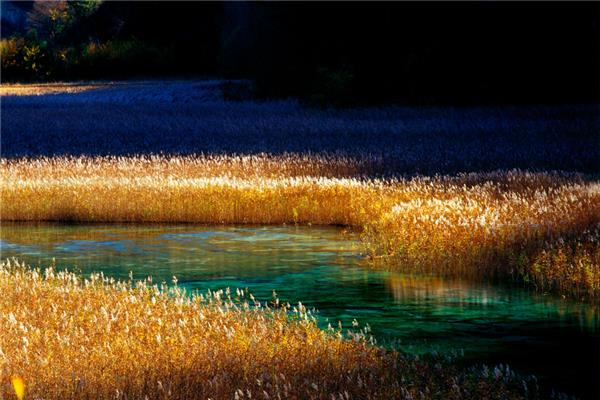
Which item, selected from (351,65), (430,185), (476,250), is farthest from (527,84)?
(476,250)

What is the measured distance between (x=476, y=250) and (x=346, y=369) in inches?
234

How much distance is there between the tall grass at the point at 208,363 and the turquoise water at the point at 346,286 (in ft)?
2.16

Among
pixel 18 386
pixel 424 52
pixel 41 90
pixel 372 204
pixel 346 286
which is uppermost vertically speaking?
pixel 424 52

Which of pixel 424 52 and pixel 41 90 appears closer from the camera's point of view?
pixel 424 52

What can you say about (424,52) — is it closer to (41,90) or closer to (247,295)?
(41,90)

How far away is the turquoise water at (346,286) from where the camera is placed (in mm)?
9938

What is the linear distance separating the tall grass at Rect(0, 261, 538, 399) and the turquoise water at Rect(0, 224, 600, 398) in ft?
2.16

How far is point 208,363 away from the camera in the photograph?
809cm

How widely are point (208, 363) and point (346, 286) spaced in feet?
16.7

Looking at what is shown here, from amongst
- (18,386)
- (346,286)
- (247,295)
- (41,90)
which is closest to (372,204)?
(346,286)

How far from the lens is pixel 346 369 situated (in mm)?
8055

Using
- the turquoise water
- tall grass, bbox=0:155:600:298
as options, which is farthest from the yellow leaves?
tall grass, bbox=0:155:600:298

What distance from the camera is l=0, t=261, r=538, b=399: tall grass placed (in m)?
7.54

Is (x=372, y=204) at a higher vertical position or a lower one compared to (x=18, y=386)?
higher
